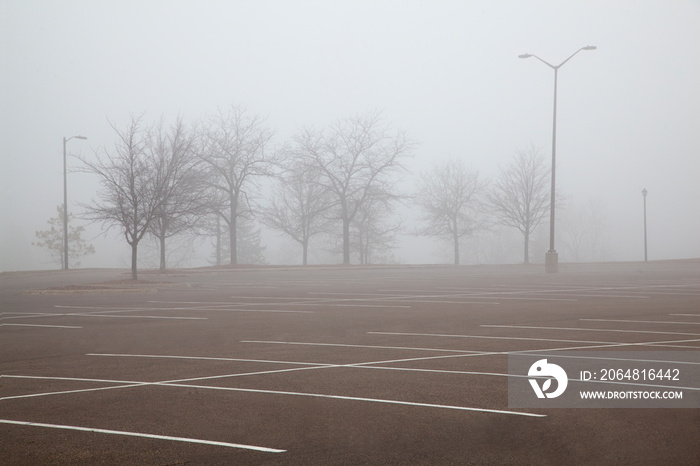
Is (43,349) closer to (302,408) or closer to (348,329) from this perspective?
(348,329)

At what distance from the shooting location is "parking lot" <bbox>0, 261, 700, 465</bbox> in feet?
16.8

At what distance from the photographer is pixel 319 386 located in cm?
730

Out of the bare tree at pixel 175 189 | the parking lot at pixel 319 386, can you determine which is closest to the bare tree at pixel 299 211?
the bare tree at pixel 175 189

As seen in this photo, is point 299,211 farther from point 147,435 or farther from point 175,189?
point 147,435

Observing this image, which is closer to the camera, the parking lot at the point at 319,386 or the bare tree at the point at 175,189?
the parking lot at the point at 319,386

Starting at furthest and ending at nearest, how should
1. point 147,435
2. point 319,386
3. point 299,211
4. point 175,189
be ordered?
point 299,211
point 175,189
point 319,386
point 147,435

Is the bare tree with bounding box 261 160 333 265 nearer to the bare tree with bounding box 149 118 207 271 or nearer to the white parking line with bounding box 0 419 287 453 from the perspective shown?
the bare tree with bounding box 149 118 207 271

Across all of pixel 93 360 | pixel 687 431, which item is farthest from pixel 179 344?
pixel 687 431

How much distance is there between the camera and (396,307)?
15688mm

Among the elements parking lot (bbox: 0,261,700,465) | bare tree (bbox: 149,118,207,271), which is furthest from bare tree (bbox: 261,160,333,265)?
parking lot (bbox: 0,261,700,465)

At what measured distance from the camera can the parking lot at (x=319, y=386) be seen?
16.8ft

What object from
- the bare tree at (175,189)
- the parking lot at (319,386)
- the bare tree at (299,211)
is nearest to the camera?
the parking lot at (319,386)

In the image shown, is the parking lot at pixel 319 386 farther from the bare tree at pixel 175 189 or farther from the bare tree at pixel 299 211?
the bare tree at pixel 299 211

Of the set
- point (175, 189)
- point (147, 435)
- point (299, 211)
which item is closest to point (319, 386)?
point (147, 435)
